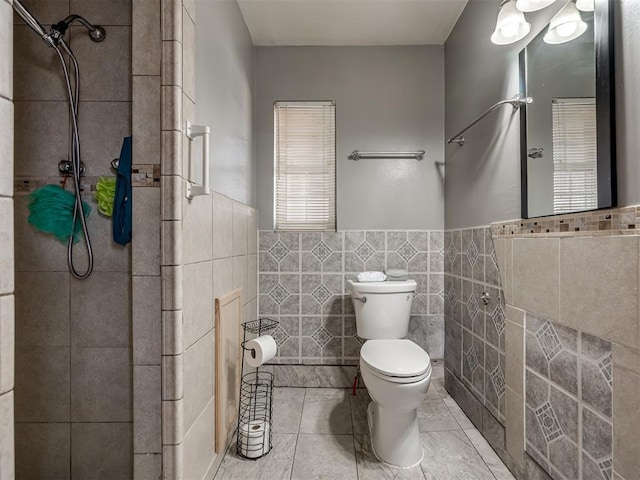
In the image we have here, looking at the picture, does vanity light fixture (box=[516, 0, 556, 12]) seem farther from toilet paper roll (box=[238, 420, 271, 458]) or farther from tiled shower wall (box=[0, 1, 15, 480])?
toilet paper roll (box=[238, 420, 271, 458])

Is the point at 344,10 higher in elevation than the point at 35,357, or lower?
higher

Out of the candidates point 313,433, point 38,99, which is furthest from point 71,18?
point 313,433

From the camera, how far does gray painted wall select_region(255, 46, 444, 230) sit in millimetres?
2598

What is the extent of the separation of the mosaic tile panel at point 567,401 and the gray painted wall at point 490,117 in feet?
1.69

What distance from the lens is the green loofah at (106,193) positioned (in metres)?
1.37

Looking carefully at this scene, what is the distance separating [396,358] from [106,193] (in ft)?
5.00

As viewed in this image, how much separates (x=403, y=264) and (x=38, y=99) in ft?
7.43

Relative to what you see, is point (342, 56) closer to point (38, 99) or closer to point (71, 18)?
point (71, 18)

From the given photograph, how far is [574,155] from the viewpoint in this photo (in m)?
1.22

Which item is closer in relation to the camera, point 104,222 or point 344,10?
point 104,222

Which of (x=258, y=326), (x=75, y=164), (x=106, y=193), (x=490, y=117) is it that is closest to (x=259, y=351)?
(x=258, y=326)

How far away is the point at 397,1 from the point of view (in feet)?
7.02

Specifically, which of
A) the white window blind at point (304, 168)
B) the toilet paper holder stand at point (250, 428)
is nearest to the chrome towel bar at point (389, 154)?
the white window blind at point (304, 168)

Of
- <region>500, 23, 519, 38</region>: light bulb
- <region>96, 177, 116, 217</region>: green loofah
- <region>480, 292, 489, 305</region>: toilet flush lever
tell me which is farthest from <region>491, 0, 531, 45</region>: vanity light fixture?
<region>96, 177, 116, 217</region>: green loofah
